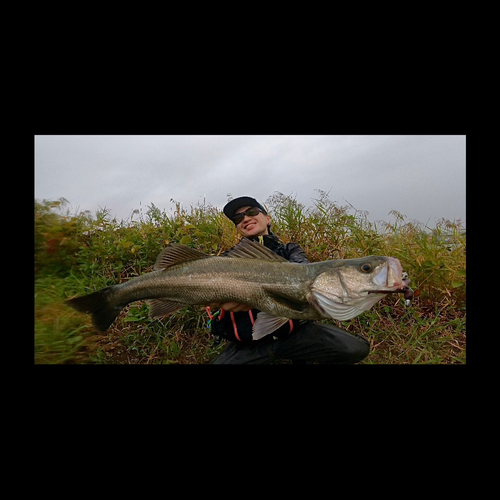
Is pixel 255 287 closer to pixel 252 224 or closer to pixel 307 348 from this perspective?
pixel 252 224

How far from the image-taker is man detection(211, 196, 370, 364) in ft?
8.82

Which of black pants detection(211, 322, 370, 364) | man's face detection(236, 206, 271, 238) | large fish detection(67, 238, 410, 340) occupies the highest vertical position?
man's face detection(236, 206, 271, 238)

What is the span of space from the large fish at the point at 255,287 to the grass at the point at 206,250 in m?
0.61

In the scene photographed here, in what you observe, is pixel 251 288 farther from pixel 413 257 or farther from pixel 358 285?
pixel 413 257

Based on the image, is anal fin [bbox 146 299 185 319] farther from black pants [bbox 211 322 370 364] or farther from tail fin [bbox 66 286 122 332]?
black pants [bbox 211 322 370 364]

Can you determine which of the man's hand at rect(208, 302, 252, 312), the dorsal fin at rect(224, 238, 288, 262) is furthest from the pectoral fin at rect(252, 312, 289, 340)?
the dorsal fin at rect(224, 238, 288, 262)

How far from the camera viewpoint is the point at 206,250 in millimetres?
3697

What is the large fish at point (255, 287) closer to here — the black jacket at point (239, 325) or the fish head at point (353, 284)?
the fish head at point (353, 284)

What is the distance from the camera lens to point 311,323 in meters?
2.81

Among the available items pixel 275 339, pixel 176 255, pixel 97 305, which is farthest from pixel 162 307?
pixel 275 339

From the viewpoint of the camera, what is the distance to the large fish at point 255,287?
2238 mm

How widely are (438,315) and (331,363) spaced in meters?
1.17

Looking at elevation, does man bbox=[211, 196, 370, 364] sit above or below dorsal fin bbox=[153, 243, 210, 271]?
below

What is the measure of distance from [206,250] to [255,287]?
4.67ft
